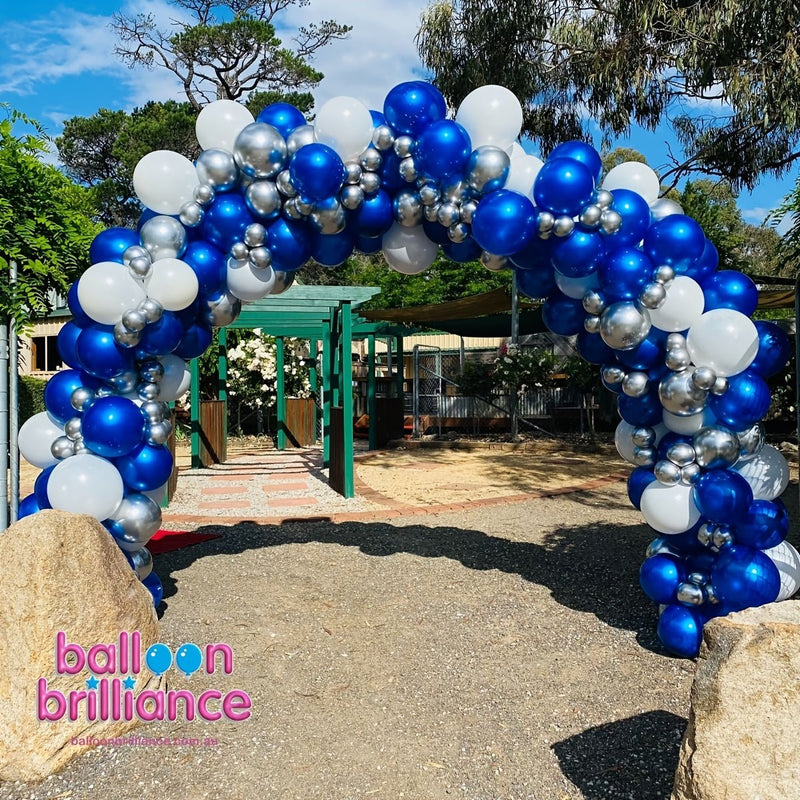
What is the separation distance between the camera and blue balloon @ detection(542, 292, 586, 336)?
13.1 ft

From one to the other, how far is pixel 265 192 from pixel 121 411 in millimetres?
1395

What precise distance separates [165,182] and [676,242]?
2738 millimetres

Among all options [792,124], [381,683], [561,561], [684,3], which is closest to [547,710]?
[381,683]

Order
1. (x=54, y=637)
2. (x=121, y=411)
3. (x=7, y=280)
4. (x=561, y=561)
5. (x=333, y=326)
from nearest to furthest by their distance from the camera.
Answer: (x=54, y=637) < (x=121, y=411) < (x=7, y=280) < (x=561, y=561) < (x=333, y=326)

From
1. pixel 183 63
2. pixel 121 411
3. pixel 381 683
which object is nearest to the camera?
pixel 381 683

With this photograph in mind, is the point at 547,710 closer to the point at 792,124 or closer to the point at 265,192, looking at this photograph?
the point at 265,192

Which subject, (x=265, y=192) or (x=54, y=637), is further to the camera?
(x=265, y=192)

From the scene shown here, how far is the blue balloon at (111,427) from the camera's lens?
3.70m

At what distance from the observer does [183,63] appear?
70.6 feet

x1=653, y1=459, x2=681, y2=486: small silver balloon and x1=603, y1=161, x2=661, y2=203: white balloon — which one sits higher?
x1=603, y1=161, x2=661, y2=203: white balloon

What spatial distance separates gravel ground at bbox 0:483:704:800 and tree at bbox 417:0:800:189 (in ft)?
22.5

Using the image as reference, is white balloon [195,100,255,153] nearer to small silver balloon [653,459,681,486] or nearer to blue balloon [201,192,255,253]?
blue balloon [201,192,255,253]

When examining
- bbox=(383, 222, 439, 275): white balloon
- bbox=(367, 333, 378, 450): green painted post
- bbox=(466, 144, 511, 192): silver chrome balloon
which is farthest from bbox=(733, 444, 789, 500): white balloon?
bbox=(367, 333, 378, 450): green painted post

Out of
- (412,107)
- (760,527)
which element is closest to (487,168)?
(412,107)
